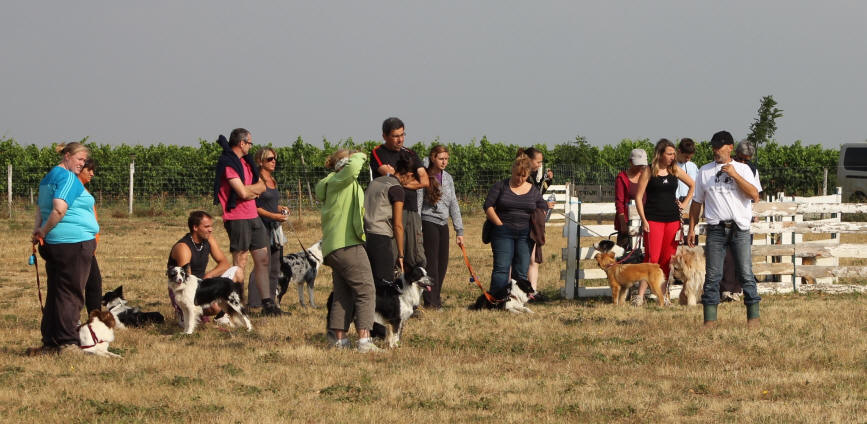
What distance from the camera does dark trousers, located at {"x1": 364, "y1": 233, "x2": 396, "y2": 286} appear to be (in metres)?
8.06

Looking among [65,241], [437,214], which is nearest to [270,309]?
[437,214]

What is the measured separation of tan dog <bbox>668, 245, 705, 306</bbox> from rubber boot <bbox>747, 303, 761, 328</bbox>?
1512mm

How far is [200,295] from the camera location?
871cm

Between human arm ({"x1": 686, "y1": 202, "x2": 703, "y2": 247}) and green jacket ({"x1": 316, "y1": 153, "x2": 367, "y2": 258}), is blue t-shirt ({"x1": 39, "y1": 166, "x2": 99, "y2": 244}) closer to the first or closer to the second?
green jacket ({"x1": 316, "y1": 153, "x2": 367, "y2": 258})

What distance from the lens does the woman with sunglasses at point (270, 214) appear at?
976 centimetres

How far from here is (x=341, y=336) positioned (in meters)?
7.93

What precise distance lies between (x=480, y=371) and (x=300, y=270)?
3.93 m

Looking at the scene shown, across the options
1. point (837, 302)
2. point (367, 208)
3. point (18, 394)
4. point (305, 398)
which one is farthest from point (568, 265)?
point (18, 394)

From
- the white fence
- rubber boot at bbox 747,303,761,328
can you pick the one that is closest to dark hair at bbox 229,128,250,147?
the white fence

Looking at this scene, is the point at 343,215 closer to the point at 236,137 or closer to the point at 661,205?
the point at 236,137

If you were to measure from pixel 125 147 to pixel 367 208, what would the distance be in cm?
2930

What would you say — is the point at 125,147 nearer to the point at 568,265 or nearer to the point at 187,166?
the point at 187,166

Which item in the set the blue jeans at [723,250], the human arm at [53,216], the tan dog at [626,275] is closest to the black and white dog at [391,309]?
the human arm at [53,216]

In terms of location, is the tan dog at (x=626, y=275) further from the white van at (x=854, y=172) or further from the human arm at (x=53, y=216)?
the white van at (x=854, y=172)
